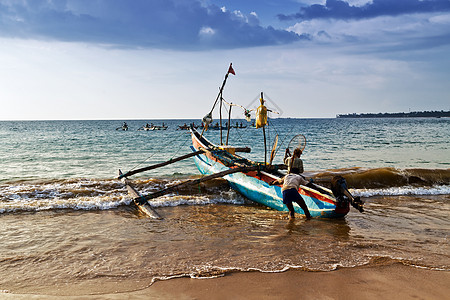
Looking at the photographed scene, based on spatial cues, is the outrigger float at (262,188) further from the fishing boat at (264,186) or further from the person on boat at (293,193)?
the person on boat at (293,193)

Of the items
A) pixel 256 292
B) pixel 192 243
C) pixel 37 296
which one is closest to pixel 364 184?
pixel 192 243

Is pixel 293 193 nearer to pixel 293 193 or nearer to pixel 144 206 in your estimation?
pixel 293 193

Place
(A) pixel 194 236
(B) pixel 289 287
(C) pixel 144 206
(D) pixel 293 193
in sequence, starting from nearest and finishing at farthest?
(B) pixel 289 287
(A) pixel 194 236
(D) pixel 293 193
(C) pixel 144 206

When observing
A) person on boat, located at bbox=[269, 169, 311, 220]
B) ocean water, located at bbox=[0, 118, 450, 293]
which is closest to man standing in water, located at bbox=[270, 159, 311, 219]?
person on boat, located at bbox=[269, 169, 311, 220]

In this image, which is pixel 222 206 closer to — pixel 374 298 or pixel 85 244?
pixel 85 244

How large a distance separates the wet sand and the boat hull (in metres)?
2.87

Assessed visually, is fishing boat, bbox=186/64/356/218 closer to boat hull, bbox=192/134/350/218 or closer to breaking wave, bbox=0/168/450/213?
boat hull, bbox=192/134/350/218

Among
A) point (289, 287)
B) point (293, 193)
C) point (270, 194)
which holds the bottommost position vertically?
point (289, 287)

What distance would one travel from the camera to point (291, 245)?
249 inches

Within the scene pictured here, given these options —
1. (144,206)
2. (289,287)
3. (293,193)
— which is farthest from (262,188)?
(289,287)

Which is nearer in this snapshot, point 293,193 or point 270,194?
point 293,193

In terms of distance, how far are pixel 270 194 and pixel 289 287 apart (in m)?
5.31

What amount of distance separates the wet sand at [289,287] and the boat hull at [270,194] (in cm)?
287

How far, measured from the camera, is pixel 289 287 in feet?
14.9
